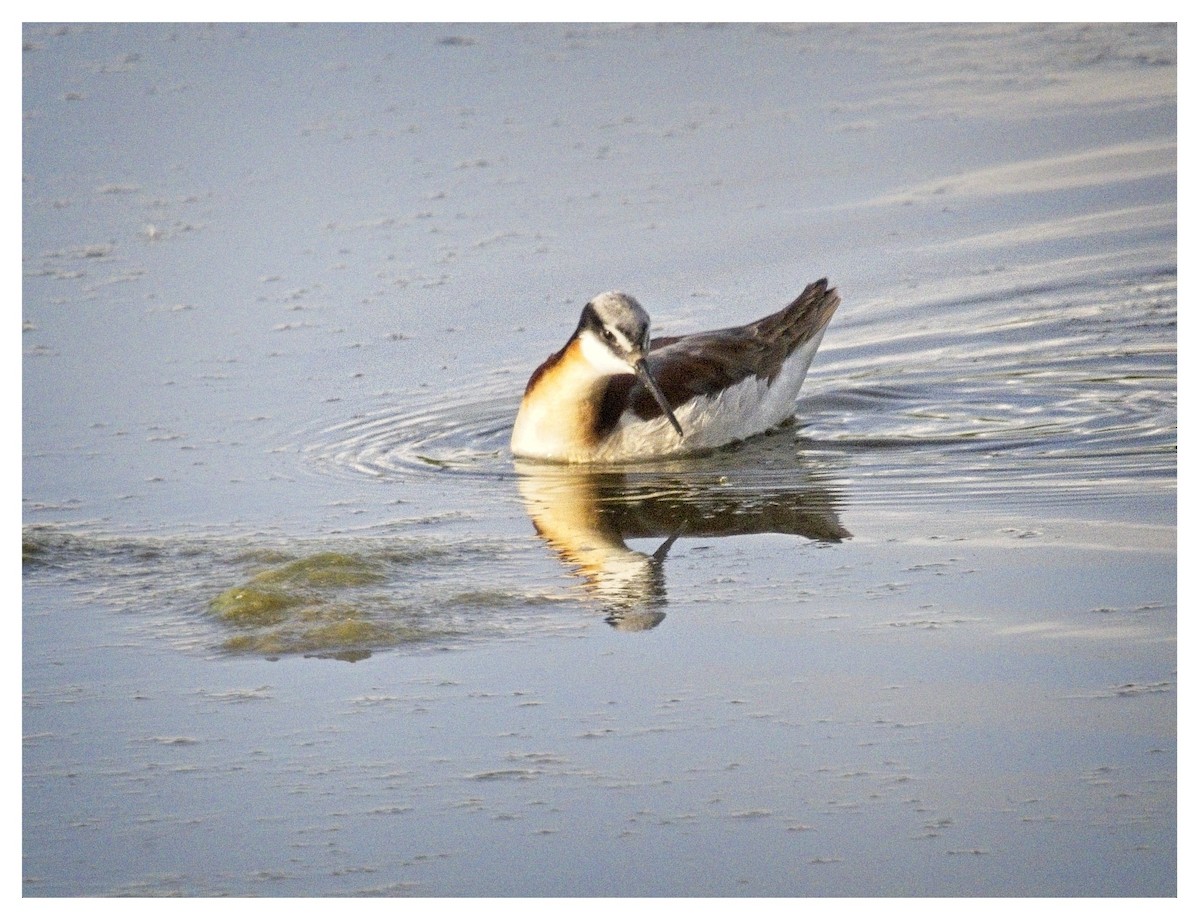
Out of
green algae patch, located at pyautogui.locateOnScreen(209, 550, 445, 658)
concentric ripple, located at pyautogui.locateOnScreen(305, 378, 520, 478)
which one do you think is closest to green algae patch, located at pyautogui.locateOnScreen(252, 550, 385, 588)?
green algae patch, located at pyautogui.locateOnScreen(209, 550, 445, 658)

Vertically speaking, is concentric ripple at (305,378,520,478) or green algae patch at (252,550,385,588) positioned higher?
concentric ripple at (305,378,520,478)

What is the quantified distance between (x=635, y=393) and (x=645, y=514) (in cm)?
148

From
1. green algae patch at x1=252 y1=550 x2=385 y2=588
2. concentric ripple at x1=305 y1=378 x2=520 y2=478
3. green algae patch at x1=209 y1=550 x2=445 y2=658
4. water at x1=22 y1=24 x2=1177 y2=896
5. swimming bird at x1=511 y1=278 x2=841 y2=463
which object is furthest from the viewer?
swimming bird at x1=511 y1=278 x2=841 y2=463

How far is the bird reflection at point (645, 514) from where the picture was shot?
7953 millimetres

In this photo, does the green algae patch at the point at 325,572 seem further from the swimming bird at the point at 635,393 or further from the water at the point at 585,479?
the swimming bird at the point at 635,393

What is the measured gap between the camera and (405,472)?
32.9 ft

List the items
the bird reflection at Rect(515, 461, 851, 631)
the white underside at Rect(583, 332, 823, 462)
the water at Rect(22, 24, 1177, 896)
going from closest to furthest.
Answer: the water at Rect(22, 24, 1177, 896) < the bird reflection at Rect(515, 461, 851, 631) < the white underside at Rect(583, 332, 823, 462)

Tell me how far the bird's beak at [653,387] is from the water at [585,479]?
0.29 m

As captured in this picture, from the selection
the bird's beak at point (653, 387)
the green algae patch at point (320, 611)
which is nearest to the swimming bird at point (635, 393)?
the bird's beak at point (653, 387)

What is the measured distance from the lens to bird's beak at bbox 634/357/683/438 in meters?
10.3

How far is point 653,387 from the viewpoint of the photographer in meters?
10.4

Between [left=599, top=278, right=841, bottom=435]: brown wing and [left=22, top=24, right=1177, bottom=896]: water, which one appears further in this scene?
[left=599, top=278, right=841, bottom=435]: brown wing

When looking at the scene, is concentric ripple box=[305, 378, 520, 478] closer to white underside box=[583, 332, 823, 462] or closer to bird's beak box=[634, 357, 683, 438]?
white underside box=[583, 332, 823, 462]

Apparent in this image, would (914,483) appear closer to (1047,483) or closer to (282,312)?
(1047,483)
